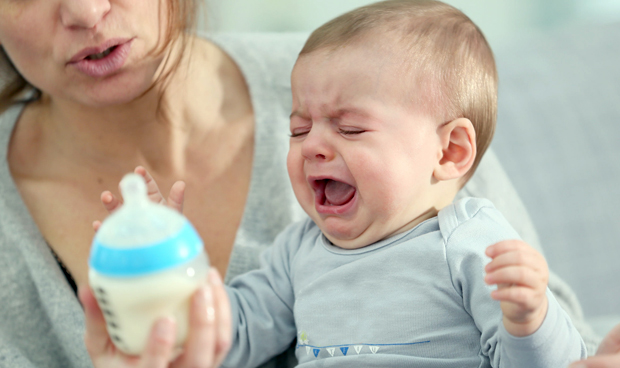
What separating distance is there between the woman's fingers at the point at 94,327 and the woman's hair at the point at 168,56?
652 mm

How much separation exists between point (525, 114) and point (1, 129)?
1429mm

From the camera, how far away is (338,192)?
3.29 feet

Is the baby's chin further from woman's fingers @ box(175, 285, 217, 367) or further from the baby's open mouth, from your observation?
woman's fingers @ box(175, 285, 217, 367)

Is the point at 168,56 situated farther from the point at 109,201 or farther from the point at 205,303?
the point at 205,303

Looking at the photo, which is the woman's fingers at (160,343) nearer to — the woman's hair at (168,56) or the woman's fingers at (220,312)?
the woman's fingers at (220,312)

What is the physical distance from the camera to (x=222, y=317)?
0.62 metres

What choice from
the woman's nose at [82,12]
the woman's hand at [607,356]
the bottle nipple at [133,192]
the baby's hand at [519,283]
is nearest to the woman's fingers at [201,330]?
the bottle nipple at [133,192]

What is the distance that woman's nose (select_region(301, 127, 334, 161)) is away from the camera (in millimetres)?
954

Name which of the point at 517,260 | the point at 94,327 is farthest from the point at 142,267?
the point at 517,260

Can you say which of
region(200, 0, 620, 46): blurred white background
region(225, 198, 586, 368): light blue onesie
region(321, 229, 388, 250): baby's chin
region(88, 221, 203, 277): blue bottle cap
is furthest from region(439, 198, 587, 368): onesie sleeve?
region(200, 0, 620, 46): blurred white background

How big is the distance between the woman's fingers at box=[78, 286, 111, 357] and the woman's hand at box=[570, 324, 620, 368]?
56 cm

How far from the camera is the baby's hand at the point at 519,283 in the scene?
714mm

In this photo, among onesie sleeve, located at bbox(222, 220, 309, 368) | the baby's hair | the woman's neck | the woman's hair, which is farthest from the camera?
the woman's neck

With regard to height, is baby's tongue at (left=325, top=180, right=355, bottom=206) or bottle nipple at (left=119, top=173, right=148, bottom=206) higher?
bottle nipple at (left=119, top=173, right=148, bottom=206)
